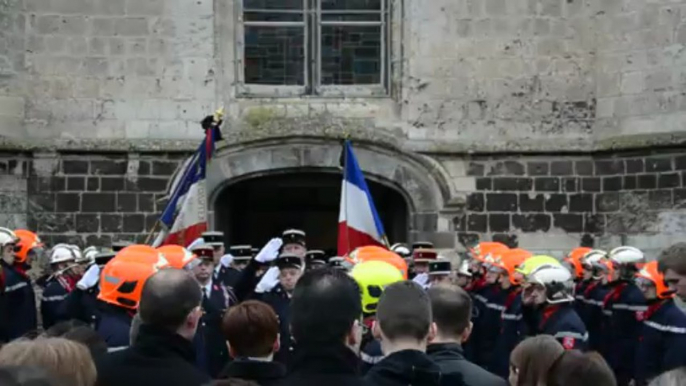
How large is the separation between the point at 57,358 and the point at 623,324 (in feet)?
26.1

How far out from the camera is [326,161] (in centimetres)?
1417

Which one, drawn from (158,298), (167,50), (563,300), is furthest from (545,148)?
(158,298)

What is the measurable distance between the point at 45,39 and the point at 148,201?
243 cm

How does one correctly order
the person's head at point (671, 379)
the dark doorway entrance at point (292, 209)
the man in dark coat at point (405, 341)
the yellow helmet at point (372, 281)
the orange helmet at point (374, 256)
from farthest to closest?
1. the dark doorway entrance at point (292, 209)
2. the orange helmet at point (374, 256)
3. the yellow helmet at point (372, 281)
4. the man in dark coat at point (405, 341)
5. the person's head at point (671, 379)

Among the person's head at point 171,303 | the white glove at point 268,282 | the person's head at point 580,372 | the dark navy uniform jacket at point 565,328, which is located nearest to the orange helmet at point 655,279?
the dark navy uniform jacket at point 565,328

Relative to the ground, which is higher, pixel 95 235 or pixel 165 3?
pixel 165 3

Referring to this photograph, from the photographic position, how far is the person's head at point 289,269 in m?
9.41

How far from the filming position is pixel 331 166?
14.2m

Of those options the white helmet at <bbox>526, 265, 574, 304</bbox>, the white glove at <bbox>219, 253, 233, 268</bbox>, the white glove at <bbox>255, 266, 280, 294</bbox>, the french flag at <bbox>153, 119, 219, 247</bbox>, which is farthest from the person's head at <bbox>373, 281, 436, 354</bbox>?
the french flag at <bbox>153, 119, 219, 247</bbox>

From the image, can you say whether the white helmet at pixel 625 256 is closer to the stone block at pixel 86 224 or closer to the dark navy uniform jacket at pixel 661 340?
the dark navy uniform jacket at pixel 661 340

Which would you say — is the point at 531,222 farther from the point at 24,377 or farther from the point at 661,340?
the point at 24,377

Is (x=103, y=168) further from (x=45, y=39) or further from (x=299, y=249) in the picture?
(x=299, y=249)

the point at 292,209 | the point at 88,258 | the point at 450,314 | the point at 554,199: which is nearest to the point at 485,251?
the point at 554,199

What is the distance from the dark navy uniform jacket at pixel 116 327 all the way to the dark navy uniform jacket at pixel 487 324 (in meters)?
5.35
